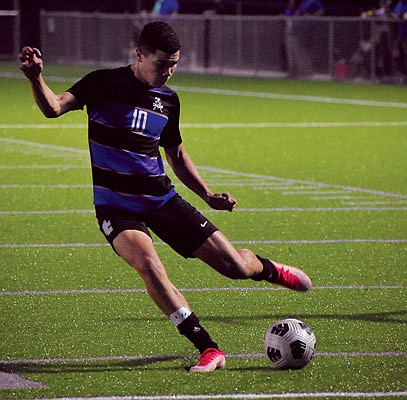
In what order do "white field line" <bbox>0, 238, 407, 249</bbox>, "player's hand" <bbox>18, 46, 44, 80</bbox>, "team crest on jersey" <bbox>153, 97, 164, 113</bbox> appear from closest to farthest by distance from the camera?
"player's hand" <bbox>18, 46, 44, 80</bbox> → "team crest on jersey" <bbox>153, 97, 164, 113</bbox> → "white field line" <bbox>0, 238, 407, 249</bbox>

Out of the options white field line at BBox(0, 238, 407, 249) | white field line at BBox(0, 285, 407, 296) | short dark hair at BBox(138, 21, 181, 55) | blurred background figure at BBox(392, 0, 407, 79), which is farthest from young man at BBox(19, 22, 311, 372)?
blurred background figure at BBox(392, 0, 407, 79)

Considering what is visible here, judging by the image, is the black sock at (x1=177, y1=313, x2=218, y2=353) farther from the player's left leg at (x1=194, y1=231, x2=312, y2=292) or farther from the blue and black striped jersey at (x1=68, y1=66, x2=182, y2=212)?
the blue and black striped jersey at (x1=68, y1=66, x2=182, y2=212)

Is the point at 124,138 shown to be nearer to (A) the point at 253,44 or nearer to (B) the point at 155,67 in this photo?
(B) the point at 155,67

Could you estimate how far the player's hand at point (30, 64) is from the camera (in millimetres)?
7148

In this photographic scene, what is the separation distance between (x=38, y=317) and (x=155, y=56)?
84.9 inches

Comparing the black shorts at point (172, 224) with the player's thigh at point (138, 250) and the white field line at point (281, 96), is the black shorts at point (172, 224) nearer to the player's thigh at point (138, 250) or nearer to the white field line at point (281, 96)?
the player's thigh at point (138, 250)

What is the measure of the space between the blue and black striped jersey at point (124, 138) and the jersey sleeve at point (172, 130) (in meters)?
0.13

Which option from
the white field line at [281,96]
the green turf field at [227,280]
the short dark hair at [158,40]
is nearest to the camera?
the green turf field at [227,280]

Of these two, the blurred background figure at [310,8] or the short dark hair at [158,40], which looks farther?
the blurred background figure at [310,8]

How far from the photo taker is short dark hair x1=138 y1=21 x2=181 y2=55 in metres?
7.54

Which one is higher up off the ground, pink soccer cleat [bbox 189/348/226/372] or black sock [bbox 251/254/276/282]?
black sock [bbox 251/254/276/282]

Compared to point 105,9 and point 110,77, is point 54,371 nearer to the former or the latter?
point 110,77

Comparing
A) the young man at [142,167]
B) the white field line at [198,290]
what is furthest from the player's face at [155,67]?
the white field line at [198,290]

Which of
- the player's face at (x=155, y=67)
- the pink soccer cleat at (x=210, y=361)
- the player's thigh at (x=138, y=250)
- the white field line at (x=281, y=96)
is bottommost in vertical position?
the white field line at (x=281, y=96)
